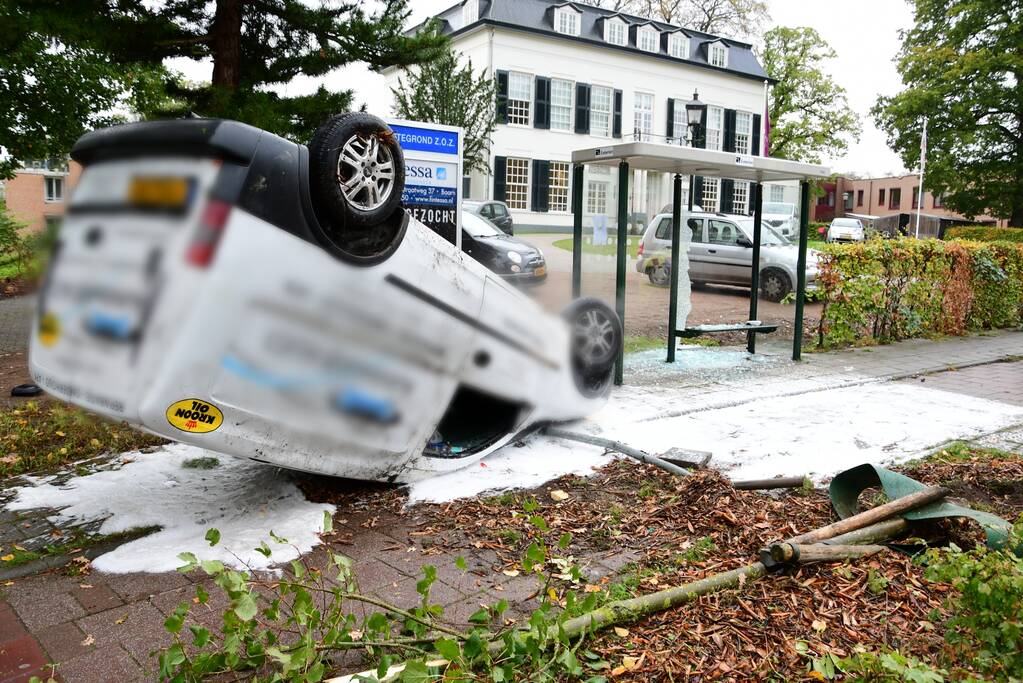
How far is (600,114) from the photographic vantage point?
3778cm

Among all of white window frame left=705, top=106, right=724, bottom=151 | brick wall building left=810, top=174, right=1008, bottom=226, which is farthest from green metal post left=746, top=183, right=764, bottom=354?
brick wall building left=810, top=174, right=1008, bottom=226

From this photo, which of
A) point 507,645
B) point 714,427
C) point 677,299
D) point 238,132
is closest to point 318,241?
point 238,132

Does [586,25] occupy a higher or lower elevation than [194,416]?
higher

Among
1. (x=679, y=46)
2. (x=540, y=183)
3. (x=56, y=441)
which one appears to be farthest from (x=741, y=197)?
(x=679, y=46)

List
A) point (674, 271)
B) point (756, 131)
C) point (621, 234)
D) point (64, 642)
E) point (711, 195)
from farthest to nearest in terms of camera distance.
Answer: point (756, 131)
point (711, 195)
point (674, 271)
point (621, 234)
point (64, 642)

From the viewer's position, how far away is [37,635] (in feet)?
10.6

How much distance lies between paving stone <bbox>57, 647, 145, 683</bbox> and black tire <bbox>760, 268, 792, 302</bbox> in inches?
579

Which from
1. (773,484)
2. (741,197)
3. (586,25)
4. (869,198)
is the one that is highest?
(586,25)

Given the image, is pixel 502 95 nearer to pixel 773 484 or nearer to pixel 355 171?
pixel 773 484

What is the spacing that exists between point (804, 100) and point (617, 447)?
4821 cm

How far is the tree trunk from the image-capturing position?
10.4 metres

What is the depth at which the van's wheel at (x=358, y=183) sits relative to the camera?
3.72 metres

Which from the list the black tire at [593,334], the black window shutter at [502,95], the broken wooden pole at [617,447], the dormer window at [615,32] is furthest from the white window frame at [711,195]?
the dormer window at [615,32]

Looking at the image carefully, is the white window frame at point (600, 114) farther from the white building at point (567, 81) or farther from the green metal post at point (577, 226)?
the green metal post at point (577, 226)
